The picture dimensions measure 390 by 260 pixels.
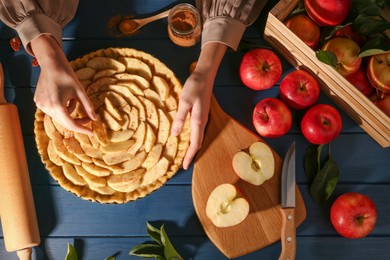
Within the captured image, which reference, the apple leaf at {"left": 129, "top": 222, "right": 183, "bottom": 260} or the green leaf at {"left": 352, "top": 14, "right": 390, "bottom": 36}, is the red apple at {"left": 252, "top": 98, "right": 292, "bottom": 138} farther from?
the apple leaf at {"left": 129, "top": 222, "right": 183, "bottom": 260}

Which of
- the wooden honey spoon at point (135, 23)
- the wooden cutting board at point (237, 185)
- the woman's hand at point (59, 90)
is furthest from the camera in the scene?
the wooden honey spoon at point (135, 23)

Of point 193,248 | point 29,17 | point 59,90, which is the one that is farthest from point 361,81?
point 29,17

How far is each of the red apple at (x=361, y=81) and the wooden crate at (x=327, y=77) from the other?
46 millimetres

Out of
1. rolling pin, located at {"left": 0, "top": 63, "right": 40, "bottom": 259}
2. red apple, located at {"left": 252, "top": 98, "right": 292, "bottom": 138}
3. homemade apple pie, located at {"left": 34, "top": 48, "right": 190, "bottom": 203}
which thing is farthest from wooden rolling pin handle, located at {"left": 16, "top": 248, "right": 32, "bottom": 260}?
red apple, located at {"left": 252, "top": 98, "right": 292, "bottom": 138}

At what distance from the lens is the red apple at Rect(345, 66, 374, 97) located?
44.4 inches

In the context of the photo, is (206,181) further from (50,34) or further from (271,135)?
(50,34)

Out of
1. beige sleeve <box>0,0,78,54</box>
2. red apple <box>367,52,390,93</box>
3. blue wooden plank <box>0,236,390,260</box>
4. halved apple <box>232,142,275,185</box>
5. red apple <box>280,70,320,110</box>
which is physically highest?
beige sleeve <box>0,0,78,54</box>

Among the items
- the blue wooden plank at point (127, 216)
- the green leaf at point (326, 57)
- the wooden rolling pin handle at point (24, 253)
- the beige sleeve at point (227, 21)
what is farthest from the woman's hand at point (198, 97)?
the wooden rolling pin handle at point (24, 253)

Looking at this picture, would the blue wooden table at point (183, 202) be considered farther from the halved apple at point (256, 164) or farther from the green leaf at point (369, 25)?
the green leaf at point (369, 25)

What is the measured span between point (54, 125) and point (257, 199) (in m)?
0.57

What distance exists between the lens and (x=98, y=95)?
3.65 ft

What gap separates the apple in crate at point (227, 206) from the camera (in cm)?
108

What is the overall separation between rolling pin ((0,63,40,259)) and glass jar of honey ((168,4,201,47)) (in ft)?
1.64

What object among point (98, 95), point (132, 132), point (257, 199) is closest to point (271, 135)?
point (257, 199)
